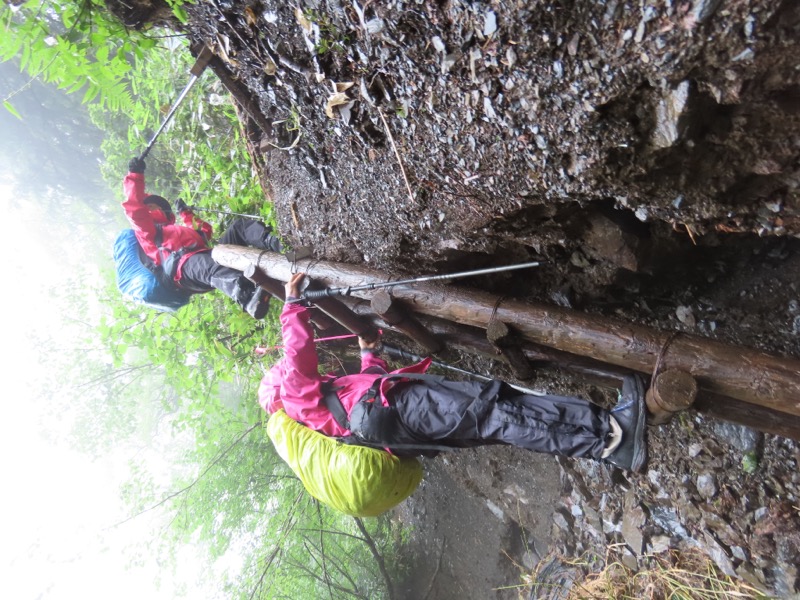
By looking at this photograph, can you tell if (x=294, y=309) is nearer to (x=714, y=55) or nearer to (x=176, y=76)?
(x=714, y=55)

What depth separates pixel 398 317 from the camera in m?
3.56

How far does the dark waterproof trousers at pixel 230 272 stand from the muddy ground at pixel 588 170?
0.83 m

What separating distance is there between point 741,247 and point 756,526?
1.81 m

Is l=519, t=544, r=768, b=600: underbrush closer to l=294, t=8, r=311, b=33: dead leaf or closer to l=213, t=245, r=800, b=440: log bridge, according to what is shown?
l=213, t=245, r=800, b=440: log bridge

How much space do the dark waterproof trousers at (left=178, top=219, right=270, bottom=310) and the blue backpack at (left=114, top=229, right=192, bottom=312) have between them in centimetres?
20

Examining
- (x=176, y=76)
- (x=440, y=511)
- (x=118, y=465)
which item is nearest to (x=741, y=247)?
(x=440, y=511)

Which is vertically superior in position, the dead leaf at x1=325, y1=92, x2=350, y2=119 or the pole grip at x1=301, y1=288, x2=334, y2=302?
the dead leaf at x1=325, y1=92, x2=350, y2=119

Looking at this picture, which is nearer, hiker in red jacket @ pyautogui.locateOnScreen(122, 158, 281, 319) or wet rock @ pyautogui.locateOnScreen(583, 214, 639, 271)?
wet rock @ pyautogui.locateOnScreen(583, 214, 639, 271)

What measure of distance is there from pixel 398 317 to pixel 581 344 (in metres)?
1.30

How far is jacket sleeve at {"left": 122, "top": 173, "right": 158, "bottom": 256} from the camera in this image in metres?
5.18

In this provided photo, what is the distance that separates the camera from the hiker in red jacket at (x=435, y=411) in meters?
2.76

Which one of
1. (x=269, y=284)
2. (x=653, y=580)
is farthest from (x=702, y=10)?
(x=653, y=580)

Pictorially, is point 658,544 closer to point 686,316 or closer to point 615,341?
point 686,316

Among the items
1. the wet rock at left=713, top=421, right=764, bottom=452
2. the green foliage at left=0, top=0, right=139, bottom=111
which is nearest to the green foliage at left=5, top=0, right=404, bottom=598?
the green foliage at left=0, top=0, right=139, bottom=111
